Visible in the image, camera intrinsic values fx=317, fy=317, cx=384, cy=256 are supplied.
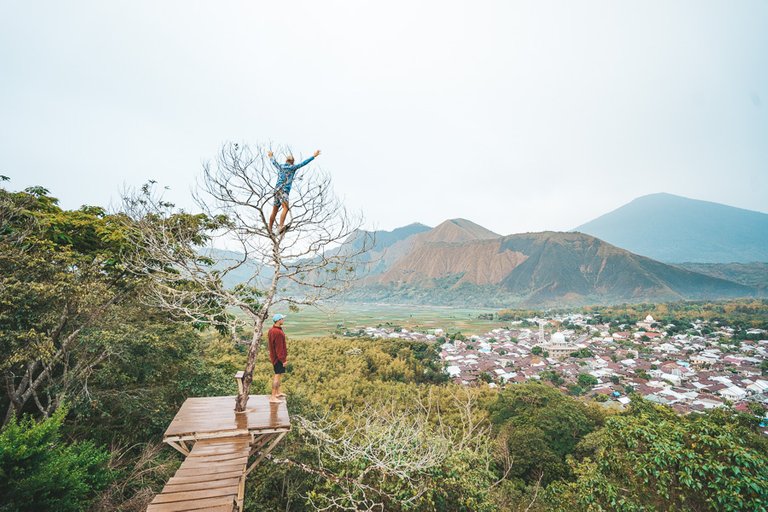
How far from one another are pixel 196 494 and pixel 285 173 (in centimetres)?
399

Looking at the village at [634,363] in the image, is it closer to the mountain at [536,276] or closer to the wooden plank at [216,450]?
the wooden plank at [216,450]

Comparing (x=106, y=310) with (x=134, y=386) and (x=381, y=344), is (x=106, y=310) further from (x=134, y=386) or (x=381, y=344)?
(x=381, y=344)

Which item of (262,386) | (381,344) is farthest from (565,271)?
(262,386)

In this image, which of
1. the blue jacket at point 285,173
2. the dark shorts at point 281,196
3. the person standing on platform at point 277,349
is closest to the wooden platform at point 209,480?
the person standing on platform at point 277,349

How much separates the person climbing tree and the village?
20633 millimetres

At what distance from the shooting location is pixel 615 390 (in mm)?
23922

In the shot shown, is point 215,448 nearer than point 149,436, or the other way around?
point 215,448

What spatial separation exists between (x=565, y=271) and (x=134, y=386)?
13348 cm

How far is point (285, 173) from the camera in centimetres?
476

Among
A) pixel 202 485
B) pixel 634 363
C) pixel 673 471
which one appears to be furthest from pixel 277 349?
pixel 634 363

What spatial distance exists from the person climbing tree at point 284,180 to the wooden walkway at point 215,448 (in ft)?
9.19

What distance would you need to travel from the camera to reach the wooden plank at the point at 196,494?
310 cm

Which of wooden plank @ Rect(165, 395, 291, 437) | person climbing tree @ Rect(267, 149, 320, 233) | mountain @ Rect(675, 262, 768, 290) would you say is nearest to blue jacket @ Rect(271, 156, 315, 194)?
person climbing tree @ Rect(267, 149, 320, 233)

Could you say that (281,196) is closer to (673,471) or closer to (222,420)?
(222,420)
